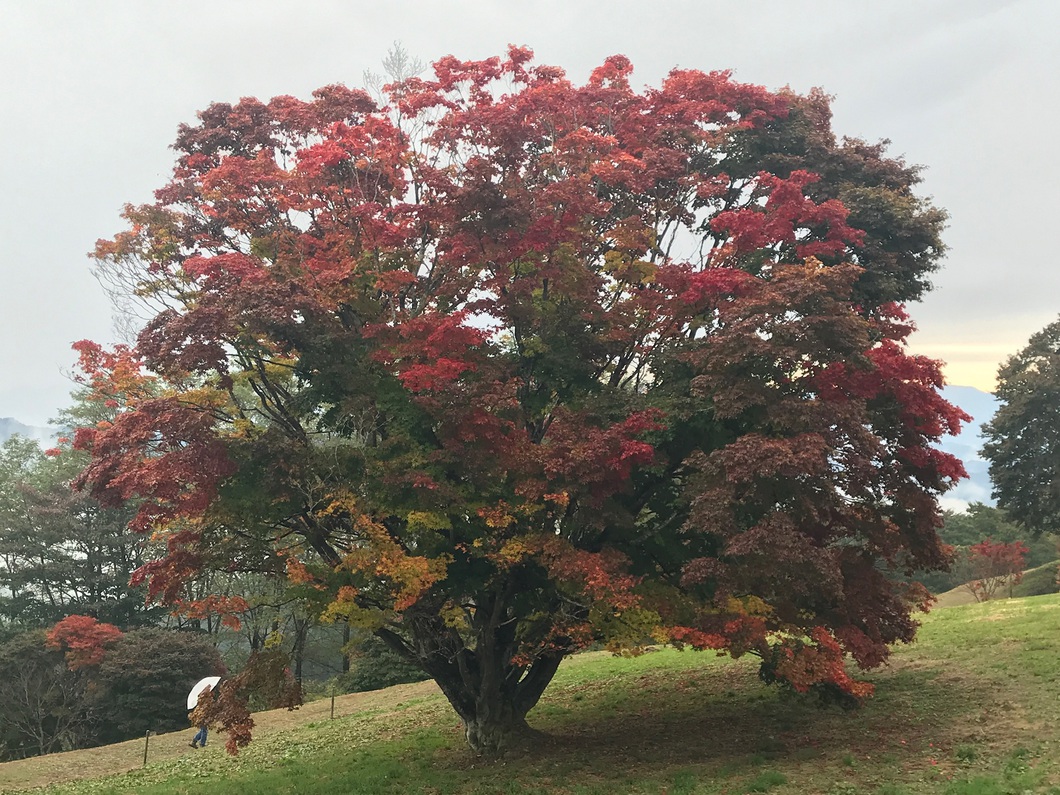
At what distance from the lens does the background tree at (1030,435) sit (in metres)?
36.6

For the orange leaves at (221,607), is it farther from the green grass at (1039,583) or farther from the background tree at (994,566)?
the green grass at (1039,583)

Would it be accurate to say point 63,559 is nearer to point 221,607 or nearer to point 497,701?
point 221,607

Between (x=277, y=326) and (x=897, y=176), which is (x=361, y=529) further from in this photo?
(x=897, y=176)

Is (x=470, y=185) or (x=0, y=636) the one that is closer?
(x=470, y=185)

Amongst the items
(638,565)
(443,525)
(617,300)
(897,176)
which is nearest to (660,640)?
(638,565)

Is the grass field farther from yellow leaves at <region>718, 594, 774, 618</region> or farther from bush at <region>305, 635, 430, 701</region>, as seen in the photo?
→ bush at <region>305, 635, 430, 701</region>

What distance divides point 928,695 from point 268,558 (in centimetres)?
1219

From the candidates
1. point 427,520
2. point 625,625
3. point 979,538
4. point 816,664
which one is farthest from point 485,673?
point 979,538

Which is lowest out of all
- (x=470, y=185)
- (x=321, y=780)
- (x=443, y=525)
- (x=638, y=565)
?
(x=321, y=780)

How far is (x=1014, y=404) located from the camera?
122 ft

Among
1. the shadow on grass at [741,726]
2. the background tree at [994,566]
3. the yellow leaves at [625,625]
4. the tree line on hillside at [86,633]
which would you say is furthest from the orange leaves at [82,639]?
the background tree at [994,566]

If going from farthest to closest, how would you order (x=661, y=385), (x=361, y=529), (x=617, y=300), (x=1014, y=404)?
(x=1014, y=404), (x=617, y=300), (x=661, y=385), (x=361, y=529)

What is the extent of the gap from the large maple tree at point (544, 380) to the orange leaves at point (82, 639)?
17.4 metres

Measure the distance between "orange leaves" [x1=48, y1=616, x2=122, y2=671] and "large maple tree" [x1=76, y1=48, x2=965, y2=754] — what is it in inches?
687
